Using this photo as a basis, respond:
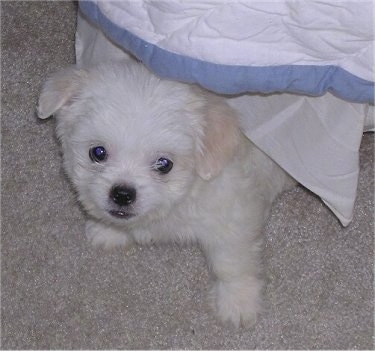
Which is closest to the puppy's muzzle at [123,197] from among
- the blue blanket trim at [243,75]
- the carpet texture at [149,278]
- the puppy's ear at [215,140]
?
the puppy's ear at [215,140]

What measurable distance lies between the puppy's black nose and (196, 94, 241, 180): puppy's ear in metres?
0.17

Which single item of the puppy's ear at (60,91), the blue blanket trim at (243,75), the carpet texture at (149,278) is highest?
the blue blanket trim at (243,75)

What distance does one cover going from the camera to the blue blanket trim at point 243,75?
173 centimetres

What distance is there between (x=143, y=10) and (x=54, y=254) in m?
0.80

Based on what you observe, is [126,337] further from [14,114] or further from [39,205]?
[14,114]

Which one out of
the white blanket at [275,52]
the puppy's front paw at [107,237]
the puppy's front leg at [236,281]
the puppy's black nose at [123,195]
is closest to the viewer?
the white blanket at [275,52]

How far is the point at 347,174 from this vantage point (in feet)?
6.59

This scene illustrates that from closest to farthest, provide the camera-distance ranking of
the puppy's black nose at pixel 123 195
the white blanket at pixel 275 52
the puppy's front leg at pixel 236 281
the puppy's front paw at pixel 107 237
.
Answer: the white blanket at pixel 275 52
the puppy's black nose at pixel 123 195
the puppy's front leg at pixel 236 281
the puppy's front paw at pixel 107 237

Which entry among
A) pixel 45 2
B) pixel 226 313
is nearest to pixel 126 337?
pixel 226 313

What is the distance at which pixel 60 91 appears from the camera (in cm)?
186

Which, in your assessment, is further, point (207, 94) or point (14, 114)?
point (14, 114)

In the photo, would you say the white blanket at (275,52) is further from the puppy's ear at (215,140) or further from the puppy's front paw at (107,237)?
the puppy's front paw at (107,237)

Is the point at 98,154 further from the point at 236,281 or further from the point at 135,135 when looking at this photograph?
the point at 236,281

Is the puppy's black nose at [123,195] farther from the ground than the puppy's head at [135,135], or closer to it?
closer to it
